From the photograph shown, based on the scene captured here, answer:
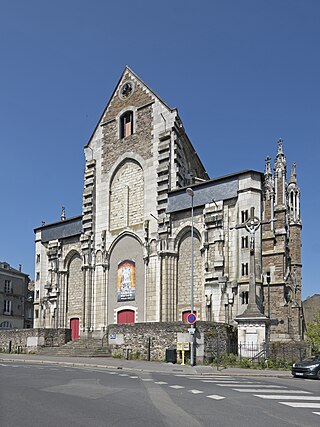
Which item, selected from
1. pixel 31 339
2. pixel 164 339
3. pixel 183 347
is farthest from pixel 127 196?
pixel 183 347

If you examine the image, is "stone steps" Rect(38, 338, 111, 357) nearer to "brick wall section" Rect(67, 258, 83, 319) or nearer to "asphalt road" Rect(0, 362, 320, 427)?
"brick wall section" Rect(67, 258, 83, 319)

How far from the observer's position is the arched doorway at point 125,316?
37938mm

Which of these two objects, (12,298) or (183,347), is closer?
(183,347)

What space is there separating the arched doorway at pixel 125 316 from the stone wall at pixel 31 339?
3950 mm

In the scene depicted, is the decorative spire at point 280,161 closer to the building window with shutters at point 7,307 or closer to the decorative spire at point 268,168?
the decorative spire at point 268,168

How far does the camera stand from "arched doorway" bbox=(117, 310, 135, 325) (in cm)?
3794

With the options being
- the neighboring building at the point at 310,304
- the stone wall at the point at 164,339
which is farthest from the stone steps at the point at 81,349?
the neighboring building at the point at 310,304

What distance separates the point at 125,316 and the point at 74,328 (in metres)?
5.96

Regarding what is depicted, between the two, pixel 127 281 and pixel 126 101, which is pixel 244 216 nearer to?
pixel 127 281

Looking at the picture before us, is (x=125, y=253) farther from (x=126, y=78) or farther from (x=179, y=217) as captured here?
(x=126, y=78)

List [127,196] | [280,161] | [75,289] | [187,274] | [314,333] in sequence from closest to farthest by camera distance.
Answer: [187,274] → [127,196] → [75,289] → [280,161] → [314,333]

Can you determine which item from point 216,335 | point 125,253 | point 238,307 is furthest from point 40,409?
point 125,253

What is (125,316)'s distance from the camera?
126 feet

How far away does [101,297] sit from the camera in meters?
40.0
